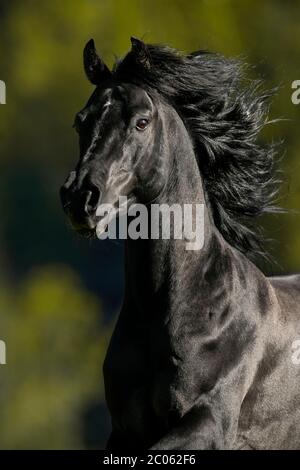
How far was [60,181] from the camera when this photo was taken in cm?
752

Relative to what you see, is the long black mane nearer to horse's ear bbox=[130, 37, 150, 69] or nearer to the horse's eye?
horse's ear bbox=[130, 37, 150, 69]

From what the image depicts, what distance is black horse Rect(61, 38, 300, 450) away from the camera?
3.99 meters

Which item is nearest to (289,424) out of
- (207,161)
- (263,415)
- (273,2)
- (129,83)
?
(263,415)

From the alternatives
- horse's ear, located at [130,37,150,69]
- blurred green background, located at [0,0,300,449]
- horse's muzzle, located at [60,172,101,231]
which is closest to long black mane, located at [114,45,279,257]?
horse's ear, located at [130,37,150,69]

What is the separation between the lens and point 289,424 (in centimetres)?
445

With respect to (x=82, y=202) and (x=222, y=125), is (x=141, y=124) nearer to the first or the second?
(x=82, y=202)

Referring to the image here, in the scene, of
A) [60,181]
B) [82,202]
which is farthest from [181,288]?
[60,181]

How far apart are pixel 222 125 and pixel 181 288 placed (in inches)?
29.4

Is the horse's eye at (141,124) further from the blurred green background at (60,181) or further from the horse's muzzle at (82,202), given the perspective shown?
the blurred green background at (60,181)

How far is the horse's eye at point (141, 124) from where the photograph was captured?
401 cm
